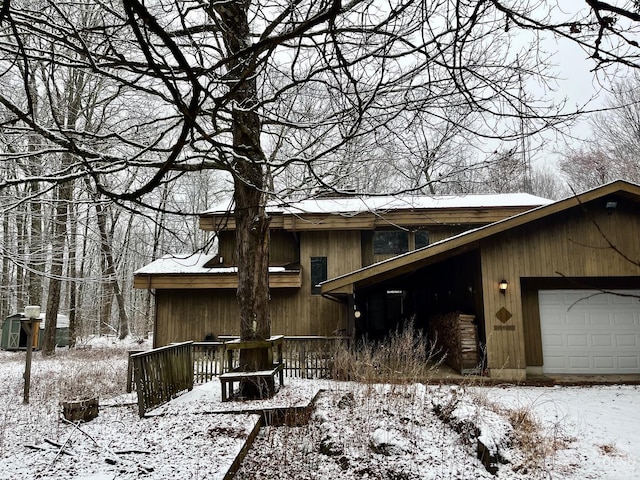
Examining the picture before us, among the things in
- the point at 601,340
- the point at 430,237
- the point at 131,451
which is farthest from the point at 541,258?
the point at 131,451

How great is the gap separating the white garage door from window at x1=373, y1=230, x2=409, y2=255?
17.9 feet

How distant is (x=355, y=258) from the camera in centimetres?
1463

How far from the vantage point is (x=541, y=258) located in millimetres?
9781

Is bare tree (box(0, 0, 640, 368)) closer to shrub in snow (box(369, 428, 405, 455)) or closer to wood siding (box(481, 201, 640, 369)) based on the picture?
shrub in snow (box(369, 428, 405, 455))

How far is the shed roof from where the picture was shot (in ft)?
29.7

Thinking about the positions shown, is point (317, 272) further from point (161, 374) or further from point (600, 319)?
point (161, 374)

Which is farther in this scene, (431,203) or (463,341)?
(431,203)

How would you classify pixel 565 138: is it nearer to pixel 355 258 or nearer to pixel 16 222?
pixel 355 258

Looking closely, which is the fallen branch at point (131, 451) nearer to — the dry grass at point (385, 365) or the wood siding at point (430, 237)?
the dry grass at point (385, 365)

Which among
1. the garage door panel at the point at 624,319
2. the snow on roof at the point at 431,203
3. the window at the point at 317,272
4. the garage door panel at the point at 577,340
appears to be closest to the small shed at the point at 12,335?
the snow on roof at the point at 431,203

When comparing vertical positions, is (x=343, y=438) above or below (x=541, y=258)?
below

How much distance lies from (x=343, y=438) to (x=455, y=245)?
17.7ft

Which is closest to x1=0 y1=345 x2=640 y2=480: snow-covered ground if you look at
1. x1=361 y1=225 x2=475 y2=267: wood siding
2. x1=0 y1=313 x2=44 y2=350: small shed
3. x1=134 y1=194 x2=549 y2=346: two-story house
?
x1=134 y1=194 x2=549 y2=346: two-story house

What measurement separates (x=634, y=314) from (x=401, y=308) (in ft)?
24.6
